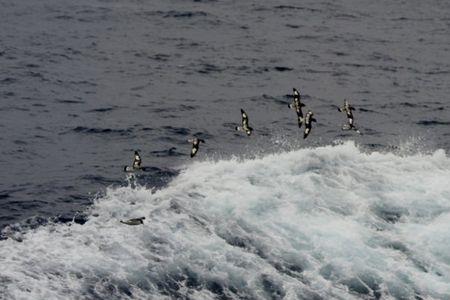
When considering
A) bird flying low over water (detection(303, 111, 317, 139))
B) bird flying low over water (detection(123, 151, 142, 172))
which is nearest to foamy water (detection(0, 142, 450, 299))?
bird flying low over water (detection(123, 151, 142, 172))

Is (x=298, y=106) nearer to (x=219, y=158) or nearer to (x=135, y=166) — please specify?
(x=219, y=158)

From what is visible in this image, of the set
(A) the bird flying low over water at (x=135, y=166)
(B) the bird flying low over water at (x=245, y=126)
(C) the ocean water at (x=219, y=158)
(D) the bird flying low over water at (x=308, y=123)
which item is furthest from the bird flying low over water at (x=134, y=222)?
(D) the bird flying low over water at (x=308, y=123)

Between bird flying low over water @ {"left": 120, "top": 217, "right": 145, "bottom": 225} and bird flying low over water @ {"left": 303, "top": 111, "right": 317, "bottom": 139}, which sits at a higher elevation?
bird flying low over water @ {"left": 303, "top": 111, "right": 317, "bottom": 139}

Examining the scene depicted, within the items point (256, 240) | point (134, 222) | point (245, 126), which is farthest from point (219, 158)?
point (134, 222)

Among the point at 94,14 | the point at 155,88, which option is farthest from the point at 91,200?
the point at 94,14

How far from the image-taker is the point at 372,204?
43.8m

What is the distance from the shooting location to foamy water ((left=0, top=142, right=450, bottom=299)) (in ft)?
119

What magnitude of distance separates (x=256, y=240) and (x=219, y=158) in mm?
10388

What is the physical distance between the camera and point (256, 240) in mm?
39688

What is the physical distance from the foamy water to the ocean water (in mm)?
89

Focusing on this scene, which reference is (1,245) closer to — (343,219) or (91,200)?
(91,200)

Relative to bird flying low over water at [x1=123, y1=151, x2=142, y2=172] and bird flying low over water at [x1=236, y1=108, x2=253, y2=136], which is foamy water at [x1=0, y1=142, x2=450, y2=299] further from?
bird flying low over water at [x1=236, y1=108, x2=253, y2=136]

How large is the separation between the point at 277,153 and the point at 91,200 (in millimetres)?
11305

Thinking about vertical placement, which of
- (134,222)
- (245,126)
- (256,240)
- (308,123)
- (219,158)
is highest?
(308,123)
